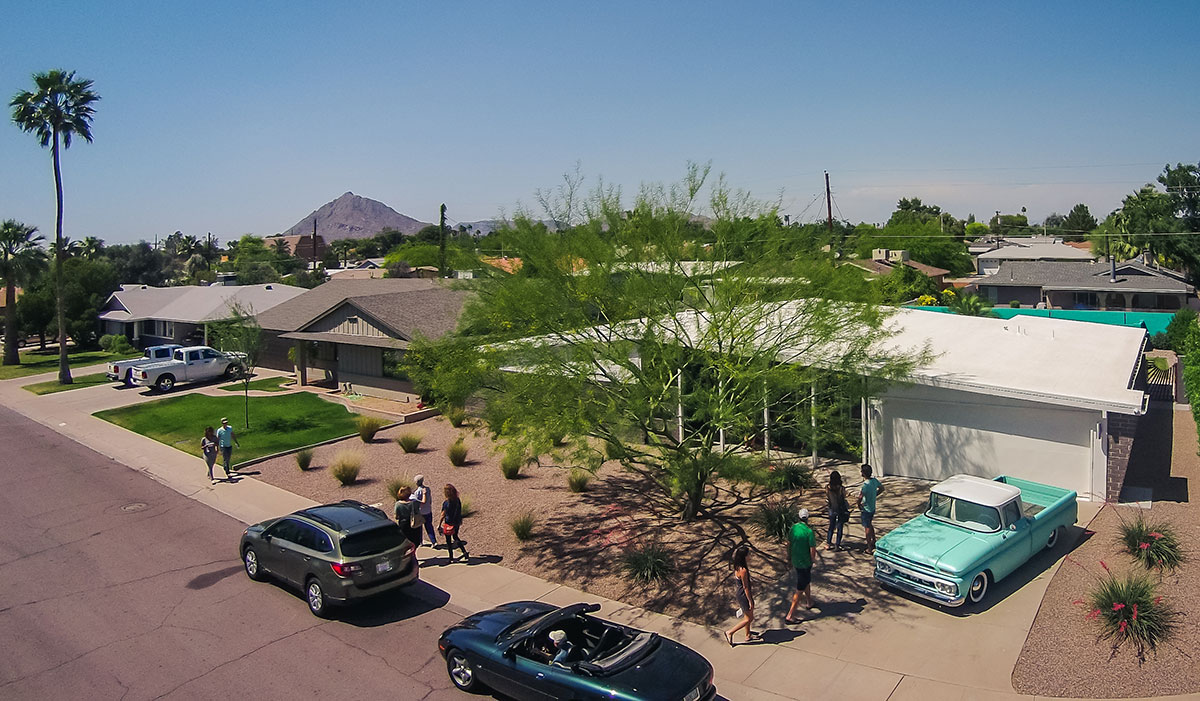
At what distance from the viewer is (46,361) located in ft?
150

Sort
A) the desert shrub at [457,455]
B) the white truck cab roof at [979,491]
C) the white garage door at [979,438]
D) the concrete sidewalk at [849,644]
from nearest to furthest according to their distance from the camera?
the concrete sidewalk at [849,644] → the white truck cab roof at [979,491] → the white garage door at [979,438] → the desert shrub at [457,455]

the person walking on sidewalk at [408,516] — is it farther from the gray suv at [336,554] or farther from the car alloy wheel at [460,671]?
the car alloy wheel at [460,671]

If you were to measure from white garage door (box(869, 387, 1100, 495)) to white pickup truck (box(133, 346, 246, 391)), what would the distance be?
83.8 feet

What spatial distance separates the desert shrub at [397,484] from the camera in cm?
1681

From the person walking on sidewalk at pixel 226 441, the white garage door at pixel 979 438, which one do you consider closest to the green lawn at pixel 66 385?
the person walking on sidewalk at pixel 226 441

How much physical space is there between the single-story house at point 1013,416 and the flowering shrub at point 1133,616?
4.94 metres

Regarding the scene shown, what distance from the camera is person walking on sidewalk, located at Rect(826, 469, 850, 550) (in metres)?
12.9

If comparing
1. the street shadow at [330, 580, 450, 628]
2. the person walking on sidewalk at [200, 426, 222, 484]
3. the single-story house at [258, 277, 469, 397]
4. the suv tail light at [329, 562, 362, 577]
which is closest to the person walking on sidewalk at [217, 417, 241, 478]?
the person walking on sidewalk at [200, 426, 222, 484]

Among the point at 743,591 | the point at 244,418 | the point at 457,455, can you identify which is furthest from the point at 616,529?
the point at 244,418

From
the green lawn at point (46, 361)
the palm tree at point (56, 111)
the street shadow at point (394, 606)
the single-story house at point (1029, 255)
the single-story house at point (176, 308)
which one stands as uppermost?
the palm tree at point (56, 111)

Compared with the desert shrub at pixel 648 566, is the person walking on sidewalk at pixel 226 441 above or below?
above

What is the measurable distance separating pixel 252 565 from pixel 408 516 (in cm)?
265

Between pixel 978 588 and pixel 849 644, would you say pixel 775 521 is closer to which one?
pixel 978 588

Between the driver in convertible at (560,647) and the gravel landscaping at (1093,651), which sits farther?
the gravel landscaping at (1093,651)
